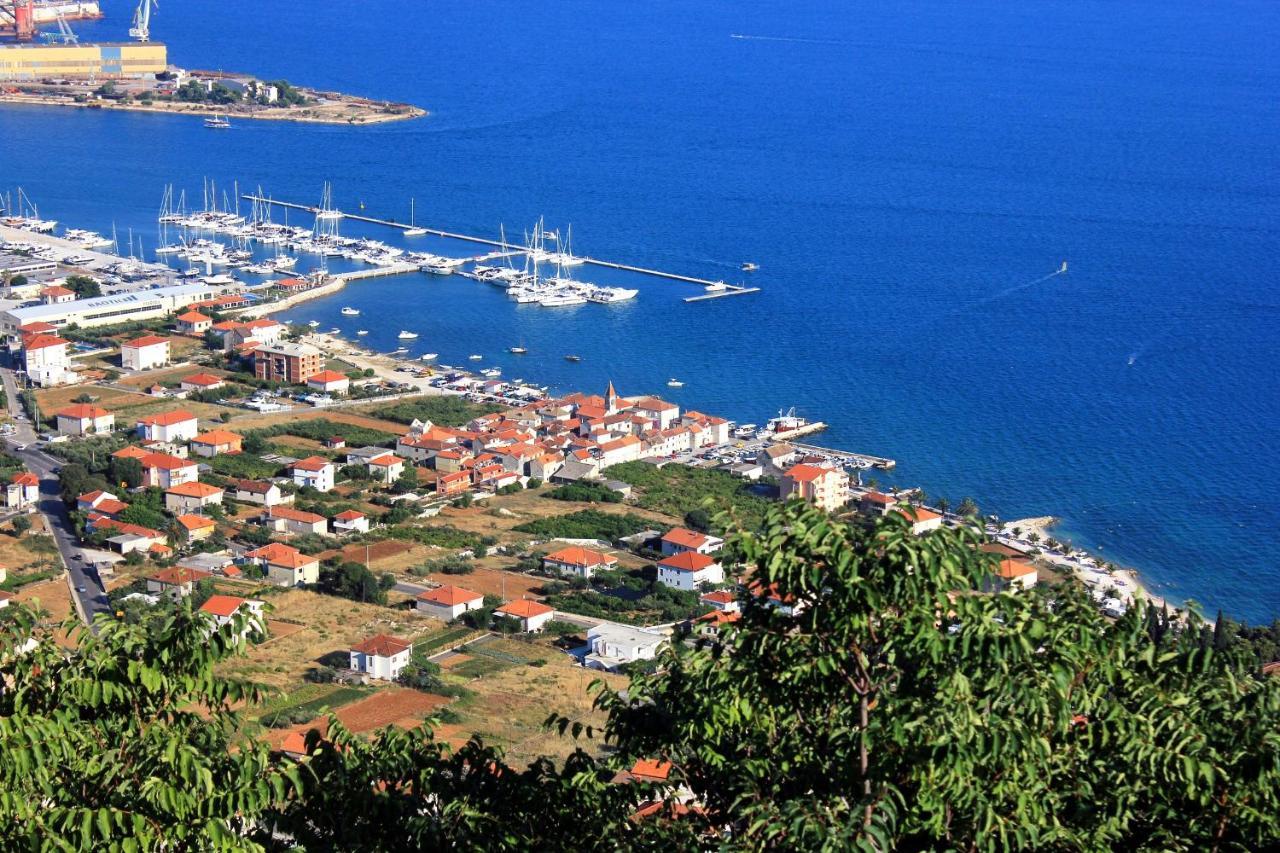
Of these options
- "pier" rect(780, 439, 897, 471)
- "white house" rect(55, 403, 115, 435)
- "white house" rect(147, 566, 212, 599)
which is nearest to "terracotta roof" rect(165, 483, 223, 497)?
"white house" rect(147, 566, 212, 599)

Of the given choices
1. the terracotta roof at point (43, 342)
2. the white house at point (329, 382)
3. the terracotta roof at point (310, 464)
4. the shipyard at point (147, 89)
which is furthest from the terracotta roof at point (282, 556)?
the shipyard at point (147, 89)

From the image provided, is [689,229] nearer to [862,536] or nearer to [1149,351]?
[1149,351]

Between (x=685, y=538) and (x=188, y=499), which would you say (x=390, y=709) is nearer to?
(x=685, y=538)

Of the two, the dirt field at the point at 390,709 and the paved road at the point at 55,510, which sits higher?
the dirt field at the point at 390,709

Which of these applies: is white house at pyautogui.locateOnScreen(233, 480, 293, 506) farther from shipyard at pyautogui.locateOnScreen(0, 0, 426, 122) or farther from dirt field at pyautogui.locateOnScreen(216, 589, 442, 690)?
shipyard at pyautogui.locateOnScreen(0, 0, 426, 122)

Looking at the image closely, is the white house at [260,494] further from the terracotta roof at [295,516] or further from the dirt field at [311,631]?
the dirt field at [311,631]
